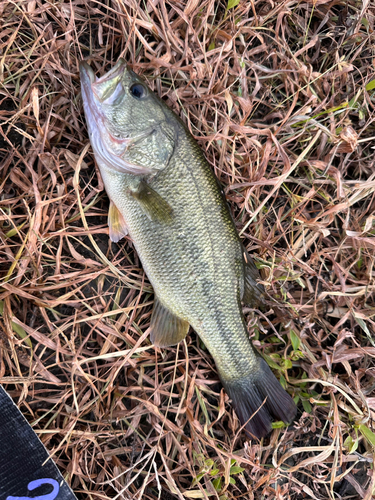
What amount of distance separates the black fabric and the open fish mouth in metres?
1.37

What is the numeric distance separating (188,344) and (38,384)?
0.92 m

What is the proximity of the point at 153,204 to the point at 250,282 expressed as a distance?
2.51ft

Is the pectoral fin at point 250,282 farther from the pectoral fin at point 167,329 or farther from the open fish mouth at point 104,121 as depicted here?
the open fish mouth at point 104,121

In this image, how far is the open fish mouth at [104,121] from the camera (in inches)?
77.6

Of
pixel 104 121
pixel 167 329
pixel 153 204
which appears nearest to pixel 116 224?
pixel 153 204

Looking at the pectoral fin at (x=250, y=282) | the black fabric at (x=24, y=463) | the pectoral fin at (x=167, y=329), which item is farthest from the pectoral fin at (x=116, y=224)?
the black fabric at (x=24, y=463)

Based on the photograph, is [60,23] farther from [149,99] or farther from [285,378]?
[285,378]

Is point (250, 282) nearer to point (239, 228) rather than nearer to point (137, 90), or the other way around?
point (239, 228)

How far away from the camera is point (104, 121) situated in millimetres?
1998

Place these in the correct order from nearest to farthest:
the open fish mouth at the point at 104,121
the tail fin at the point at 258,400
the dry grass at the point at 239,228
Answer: the open fish mouth at the point at 104,121 < the dry grass at the point at 239,228 < the tail fin at the point at 258,400

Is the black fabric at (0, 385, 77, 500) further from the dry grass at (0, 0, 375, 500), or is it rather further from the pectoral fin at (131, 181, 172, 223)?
the pectoral fin at (131, 181, 172, 223)

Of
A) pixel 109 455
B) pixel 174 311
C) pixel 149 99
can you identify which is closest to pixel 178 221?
pixel 174 311

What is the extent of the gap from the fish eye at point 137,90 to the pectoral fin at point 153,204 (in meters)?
0.46

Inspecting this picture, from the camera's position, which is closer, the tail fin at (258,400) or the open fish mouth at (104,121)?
the open fish mouth at (104,121)
